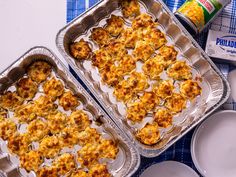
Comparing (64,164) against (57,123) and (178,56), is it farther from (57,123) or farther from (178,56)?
(178,56)

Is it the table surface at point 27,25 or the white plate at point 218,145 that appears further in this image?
the table surface at point 27,25

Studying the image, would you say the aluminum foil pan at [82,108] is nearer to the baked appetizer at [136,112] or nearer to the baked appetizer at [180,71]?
the baked appetizer at [136,112]

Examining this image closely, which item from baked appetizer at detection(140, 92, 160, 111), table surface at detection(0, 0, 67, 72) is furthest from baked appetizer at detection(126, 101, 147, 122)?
table surface at detection(0, 0, 67, 72)

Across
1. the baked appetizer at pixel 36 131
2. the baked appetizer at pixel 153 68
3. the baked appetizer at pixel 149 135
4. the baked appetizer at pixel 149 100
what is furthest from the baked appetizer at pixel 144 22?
the baked appetizer at pixel 36 131

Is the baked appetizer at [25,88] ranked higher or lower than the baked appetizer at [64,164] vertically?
higher

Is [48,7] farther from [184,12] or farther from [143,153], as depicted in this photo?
[143,153]

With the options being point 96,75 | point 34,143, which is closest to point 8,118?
point 34,143
